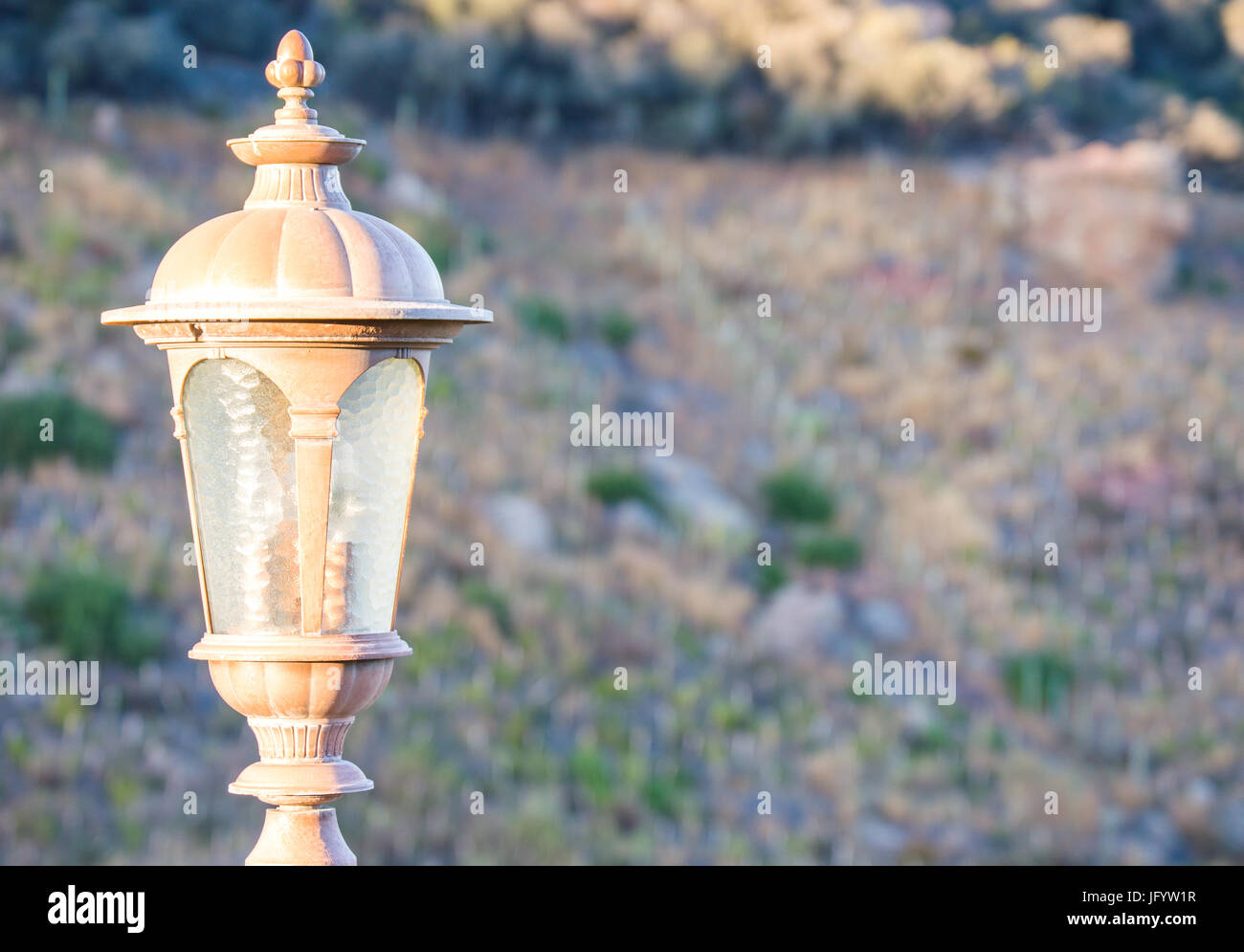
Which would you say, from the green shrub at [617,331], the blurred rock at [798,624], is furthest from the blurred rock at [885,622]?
the green shrub at [617,331]

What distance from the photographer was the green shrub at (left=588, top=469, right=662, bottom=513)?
1521cm

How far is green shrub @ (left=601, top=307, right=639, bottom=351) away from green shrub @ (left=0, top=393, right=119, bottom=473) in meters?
5.50

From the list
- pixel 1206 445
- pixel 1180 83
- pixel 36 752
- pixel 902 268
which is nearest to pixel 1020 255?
pixel 902 268

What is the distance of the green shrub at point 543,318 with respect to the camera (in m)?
17.3

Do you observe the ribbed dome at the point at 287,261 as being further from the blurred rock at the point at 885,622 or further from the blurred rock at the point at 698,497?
the blurred rock at the point at 698,497

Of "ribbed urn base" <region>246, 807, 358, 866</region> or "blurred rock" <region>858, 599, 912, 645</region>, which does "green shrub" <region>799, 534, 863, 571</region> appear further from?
"ribbed urn base" <region>246, 807, 358, 866</region>

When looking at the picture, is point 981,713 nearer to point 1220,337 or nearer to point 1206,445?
point 1206,445

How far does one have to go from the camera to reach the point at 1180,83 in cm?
2642

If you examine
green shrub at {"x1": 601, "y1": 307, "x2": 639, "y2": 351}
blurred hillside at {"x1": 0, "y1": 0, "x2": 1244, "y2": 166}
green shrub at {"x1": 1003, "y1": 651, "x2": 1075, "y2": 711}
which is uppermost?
blurred hillside at {"x1": 0, "y1": 0, "x2": 1244, "y2": 166}

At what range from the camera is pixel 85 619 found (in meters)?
11.9

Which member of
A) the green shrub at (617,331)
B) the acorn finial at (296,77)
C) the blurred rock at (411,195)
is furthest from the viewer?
the blurred rock at (411,195)

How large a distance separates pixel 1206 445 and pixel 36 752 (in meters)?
12.0

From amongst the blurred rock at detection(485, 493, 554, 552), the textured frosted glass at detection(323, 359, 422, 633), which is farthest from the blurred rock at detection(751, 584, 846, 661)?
the textured frosted glass at detection(323, 359, 422, 633)

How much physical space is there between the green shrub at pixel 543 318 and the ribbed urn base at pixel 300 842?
14.0 m
